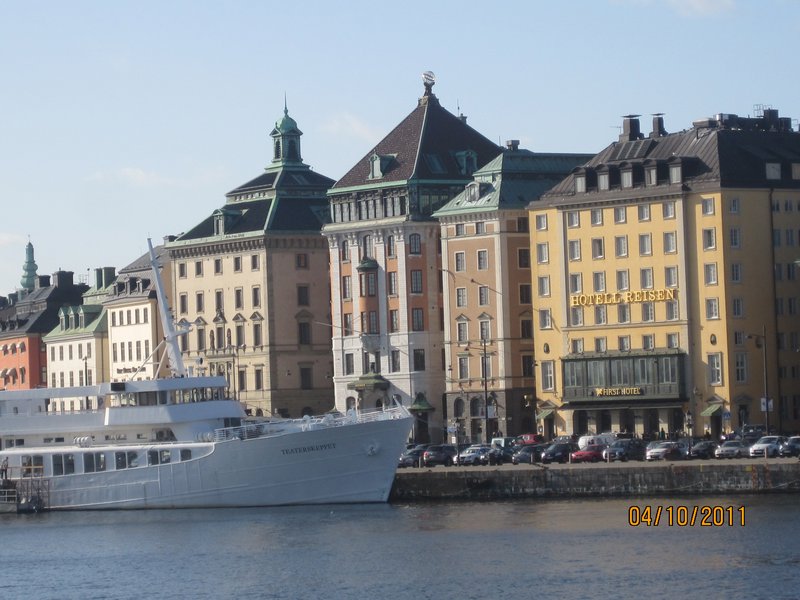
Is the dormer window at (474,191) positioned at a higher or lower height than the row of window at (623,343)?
higher

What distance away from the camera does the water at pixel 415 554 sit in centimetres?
9950

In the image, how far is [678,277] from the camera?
164250 mm

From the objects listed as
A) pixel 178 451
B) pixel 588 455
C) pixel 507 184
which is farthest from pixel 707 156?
pixel 178 451

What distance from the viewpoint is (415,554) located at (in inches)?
4321

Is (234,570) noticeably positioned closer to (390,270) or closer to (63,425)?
(63,425)

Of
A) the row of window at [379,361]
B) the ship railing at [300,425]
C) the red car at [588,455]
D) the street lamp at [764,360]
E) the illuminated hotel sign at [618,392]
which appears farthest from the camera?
the row of window at [379,361]

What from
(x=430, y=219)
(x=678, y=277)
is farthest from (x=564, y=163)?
(x=678, y=277)

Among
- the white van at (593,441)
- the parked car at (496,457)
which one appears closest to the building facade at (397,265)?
the white van at (593,441)

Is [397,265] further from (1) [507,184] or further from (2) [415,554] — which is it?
(2) [415,554]

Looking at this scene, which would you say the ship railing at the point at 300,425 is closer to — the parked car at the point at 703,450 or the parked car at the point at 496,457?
the parked car at the point at 496,457

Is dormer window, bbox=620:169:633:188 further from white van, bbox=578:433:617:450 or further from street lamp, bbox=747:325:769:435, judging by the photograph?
white van, bbox=578:433:617:450

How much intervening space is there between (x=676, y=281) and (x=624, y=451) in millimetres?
27911

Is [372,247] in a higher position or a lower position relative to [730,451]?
higher
